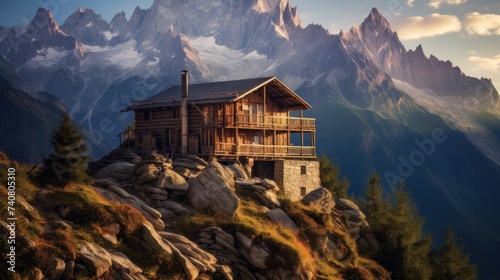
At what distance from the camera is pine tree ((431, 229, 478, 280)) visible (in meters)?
61.5

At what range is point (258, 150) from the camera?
60.7 m

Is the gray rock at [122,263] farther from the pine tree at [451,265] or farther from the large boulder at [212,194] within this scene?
the pine tree at [451,265]

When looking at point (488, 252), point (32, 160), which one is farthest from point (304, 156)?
point (488, 252)

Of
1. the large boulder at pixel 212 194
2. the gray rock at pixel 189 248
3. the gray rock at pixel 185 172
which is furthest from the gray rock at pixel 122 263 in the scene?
the gray rock at pixel 185 172

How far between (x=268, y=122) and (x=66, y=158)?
1124 inches

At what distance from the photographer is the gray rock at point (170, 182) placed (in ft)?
142

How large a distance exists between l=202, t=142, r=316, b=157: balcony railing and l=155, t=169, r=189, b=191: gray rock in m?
12.5

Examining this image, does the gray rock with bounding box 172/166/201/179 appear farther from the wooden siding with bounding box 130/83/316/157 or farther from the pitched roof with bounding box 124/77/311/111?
the pitched roof with bounding box 124/77/311/111

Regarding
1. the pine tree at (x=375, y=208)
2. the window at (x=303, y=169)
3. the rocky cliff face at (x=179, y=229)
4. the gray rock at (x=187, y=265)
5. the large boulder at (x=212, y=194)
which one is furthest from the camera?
the window at (x=303, y=169)

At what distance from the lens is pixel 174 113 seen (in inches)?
2422

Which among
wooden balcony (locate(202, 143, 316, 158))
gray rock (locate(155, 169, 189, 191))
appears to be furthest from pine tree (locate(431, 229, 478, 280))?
gray rock (locate(155, 169, 189, 191))

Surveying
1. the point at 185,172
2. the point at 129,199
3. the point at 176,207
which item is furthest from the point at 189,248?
the point at 185,172

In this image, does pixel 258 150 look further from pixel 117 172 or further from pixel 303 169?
pixel 117 172

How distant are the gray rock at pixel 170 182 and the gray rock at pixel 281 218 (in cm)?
670
